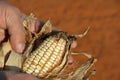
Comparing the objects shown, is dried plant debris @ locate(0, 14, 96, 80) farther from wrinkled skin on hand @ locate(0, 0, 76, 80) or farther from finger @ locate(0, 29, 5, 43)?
finger @ locate(0, 29, 5, 43)

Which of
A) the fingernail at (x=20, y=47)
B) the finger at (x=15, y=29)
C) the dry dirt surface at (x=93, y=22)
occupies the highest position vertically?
the dry dirt surface at (x=93, y=22)

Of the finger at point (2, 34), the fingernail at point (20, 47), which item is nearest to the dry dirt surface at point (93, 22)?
the finger at point (2, 34)

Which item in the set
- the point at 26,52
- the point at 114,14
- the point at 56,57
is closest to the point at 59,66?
the point at 56,57

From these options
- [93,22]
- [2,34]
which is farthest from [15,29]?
[93,22]

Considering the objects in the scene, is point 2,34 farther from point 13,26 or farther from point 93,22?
point 93,22

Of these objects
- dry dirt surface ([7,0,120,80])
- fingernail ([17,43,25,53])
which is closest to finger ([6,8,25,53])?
fingernail ([17,43,25,53])

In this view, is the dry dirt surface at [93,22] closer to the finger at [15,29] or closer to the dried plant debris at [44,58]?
the finger at [15,29]
